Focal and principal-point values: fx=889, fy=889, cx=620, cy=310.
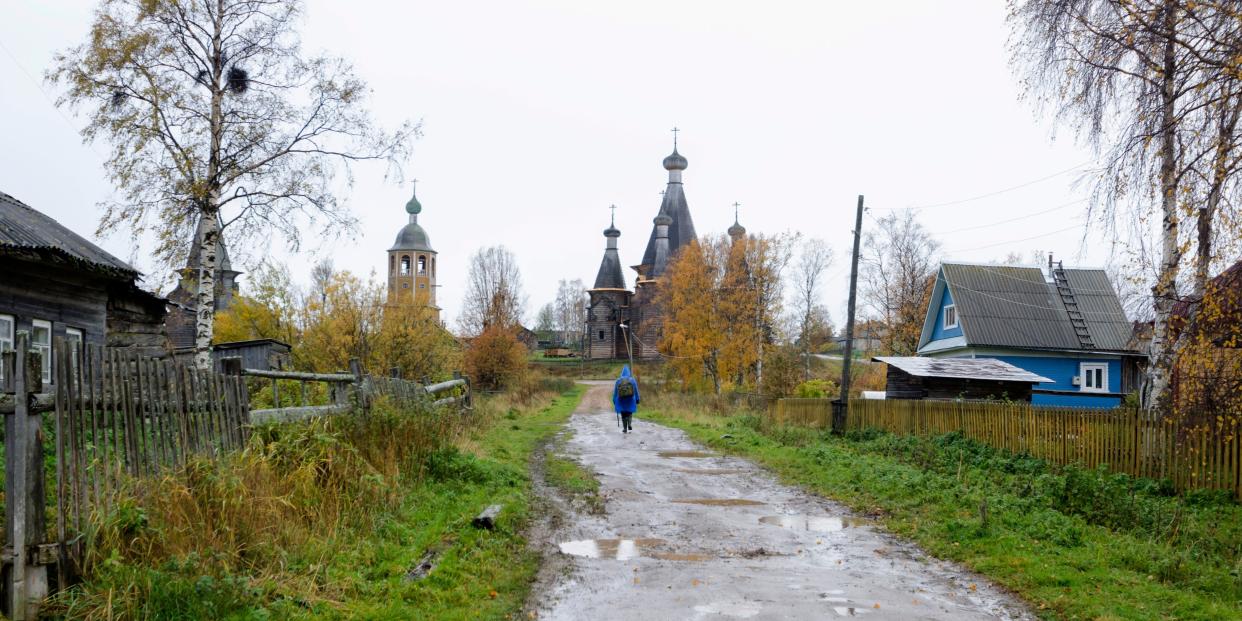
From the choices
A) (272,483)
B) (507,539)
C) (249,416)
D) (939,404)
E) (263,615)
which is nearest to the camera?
(263,615)

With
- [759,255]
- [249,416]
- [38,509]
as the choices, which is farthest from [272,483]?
[759,255]

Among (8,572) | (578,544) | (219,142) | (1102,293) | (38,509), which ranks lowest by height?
(578,544)

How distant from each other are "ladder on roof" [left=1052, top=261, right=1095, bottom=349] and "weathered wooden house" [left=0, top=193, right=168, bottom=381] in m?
31.1

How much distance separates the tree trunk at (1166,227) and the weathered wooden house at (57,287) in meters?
15.4

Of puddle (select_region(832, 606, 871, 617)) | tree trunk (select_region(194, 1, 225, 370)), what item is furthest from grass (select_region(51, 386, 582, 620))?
tree trunk (select_region(194, 1, 225, 370))

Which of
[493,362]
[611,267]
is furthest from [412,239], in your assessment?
[493,362]

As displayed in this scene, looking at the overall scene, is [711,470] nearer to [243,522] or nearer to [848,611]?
[848,611]

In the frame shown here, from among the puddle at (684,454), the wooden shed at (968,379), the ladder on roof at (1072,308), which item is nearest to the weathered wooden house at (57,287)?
the puddle at (684,454)

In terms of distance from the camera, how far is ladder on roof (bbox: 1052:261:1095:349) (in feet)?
110

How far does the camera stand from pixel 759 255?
4709 centimetres

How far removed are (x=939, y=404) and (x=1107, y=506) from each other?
321 inches

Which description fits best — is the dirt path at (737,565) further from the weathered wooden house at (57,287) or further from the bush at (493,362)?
the bush at (493,362)

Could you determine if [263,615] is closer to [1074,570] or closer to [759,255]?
[1074,570]

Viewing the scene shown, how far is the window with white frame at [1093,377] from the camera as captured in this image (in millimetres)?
33562
